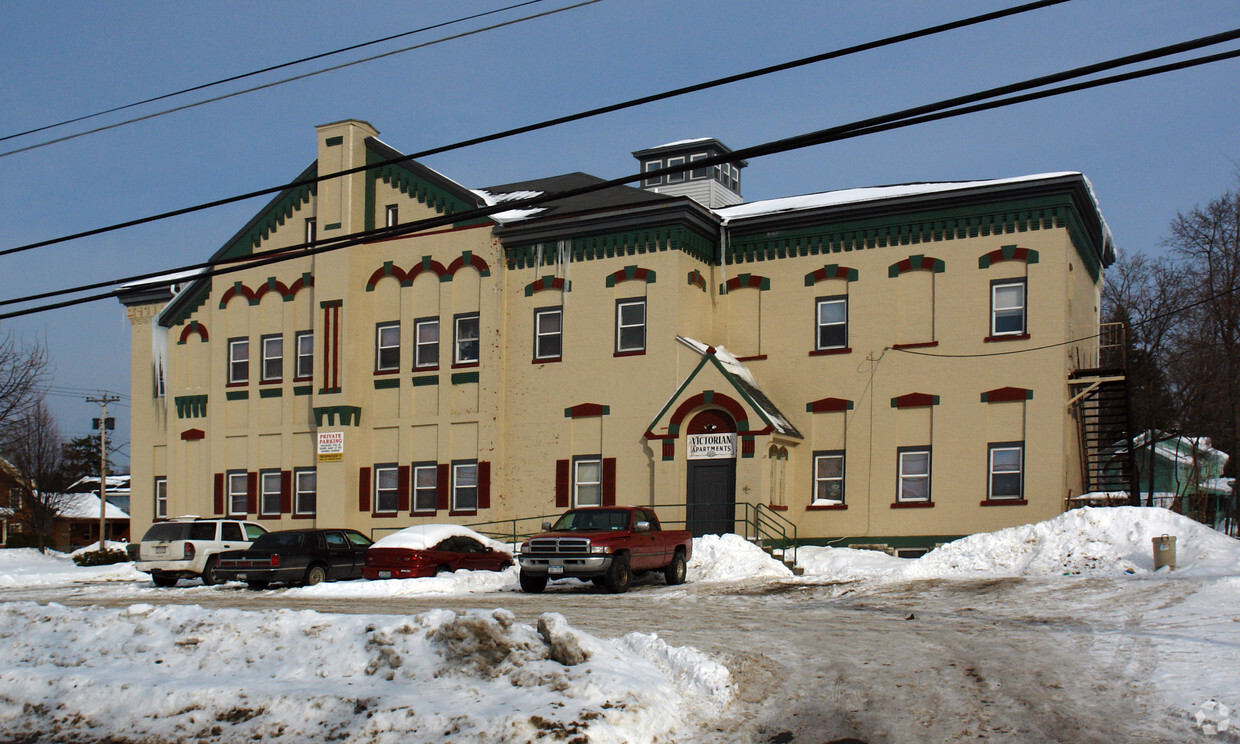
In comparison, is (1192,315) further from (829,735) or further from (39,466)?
(39,466)

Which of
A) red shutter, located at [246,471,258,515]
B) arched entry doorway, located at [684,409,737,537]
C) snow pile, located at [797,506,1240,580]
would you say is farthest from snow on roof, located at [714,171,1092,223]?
red shutter, located at [246,471,258,515]

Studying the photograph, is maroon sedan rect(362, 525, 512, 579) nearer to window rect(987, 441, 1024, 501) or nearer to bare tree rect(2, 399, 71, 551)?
window rect(987, 441, 1024, 501)

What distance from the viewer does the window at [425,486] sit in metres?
33.3

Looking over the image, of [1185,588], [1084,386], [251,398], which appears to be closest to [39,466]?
[251,398]

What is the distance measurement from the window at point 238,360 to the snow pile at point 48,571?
642 centimetres

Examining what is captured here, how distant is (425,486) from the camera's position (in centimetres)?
3347

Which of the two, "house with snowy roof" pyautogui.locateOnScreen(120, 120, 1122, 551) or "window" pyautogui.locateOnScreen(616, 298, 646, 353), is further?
"window" pyautogui.locateOnScreen(616, 298, 646, 353)

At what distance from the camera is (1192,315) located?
48.9m

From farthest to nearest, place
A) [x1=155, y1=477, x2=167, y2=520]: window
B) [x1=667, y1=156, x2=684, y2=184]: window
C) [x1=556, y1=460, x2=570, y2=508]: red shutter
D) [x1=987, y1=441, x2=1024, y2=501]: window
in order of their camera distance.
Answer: [x1=155, y1=477, x2=167, y2=520]: window
[x1=667, y1=156, x2=684, y2=184]: window
[x1=556, y1=460, x2=570, y2=508]: red shutter
[x1=987, y1=441, x2=1024, y2=501]: window

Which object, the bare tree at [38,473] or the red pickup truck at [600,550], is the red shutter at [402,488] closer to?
the red pickup truck at [600,550]

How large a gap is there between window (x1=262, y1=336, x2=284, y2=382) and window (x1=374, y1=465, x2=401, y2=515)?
474 cm

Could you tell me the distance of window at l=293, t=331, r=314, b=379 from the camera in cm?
3541

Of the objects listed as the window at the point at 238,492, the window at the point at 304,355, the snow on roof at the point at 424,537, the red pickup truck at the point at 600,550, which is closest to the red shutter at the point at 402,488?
the window at the point at 304,355

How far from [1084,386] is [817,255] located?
285 inches
